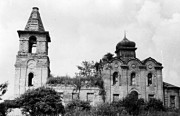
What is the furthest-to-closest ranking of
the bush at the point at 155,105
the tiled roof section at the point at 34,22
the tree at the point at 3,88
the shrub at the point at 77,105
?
1. the tiled roof section at the point at 34,22
2. the bush at the point at 155,105
3. the shrub at the point at 77,105
4. the tree at the point at 3,88

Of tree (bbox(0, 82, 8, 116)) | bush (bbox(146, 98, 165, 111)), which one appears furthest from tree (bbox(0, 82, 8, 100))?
bush (bbox(146, 98, 165, 111))

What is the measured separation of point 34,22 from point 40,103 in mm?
13433

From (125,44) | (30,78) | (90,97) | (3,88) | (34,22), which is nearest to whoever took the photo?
(3,88)

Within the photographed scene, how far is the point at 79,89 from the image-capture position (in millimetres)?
36219

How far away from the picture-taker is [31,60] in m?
36.5

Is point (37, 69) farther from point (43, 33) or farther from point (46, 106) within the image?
point (46, 106)

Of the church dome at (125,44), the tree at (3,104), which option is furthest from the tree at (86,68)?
the tree at (3,104)

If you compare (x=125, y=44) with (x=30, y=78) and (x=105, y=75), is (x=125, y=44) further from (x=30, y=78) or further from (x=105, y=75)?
(x=30, y=78)

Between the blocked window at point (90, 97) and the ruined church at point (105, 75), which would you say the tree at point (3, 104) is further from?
the blocked window at point (90, 97)

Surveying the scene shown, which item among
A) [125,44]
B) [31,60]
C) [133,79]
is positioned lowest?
[133,79]

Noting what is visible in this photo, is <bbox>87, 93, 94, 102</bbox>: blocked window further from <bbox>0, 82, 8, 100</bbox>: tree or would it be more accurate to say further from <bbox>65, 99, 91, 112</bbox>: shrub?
<bbox>0, 82, 8, 100</bbox>: tree

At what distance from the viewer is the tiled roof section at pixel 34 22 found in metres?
37.7

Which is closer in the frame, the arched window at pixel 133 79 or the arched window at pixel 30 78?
the arched window at pixel 30 78

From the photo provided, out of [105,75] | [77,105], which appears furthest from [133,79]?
[77,105]
